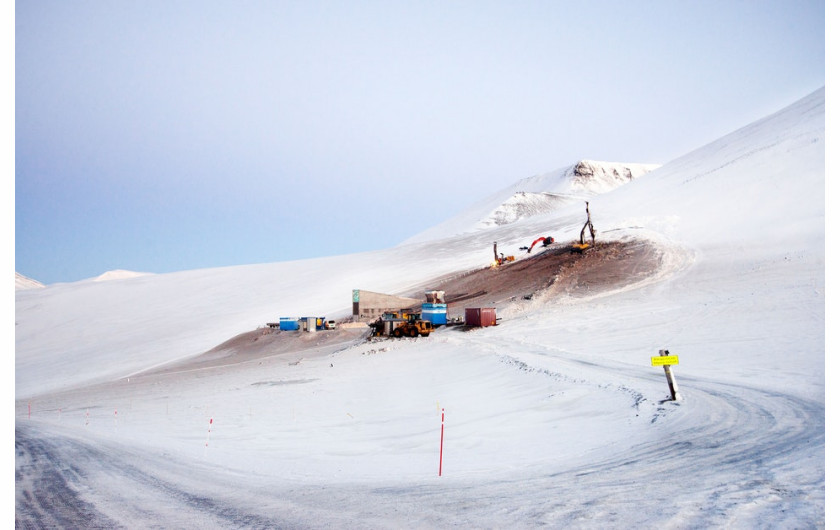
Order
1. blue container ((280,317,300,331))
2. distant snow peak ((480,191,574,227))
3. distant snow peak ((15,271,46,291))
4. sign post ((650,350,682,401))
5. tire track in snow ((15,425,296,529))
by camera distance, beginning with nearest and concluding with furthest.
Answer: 1. tire track in snow ((15,425,296,529))
2. sign post ((650,350,682,401))
3. blue container ((280,317,300,331))
4. distant snow peak ((480,191,574,227))
5. distant snow peak ((15,271,46,291))

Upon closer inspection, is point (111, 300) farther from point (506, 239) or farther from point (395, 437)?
point (395, 437)

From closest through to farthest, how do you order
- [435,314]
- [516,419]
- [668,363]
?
[668,363]
[516,419]
[435,314]

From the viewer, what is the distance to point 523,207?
167 metres

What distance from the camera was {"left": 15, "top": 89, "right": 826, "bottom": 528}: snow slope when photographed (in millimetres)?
7305

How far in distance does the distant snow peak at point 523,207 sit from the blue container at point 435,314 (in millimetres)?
121597

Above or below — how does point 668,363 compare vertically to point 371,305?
below

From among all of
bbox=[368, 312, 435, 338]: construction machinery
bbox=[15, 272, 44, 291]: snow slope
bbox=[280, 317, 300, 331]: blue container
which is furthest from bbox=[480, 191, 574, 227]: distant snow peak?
bbox=[15, 272, 44, 291]: snow slope

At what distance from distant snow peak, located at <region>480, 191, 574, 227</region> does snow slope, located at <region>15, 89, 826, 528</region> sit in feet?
363

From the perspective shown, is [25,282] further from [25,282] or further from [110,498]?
[110,498]

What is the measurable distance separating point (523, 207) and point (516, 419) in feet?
518

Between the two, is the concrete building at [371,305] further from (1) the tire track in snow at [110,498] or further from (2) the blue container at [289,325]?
(1) the tire track in snow at [110,498]

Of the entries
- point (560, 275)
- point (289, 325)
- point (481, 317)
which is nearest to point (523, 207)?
point (560, 275)

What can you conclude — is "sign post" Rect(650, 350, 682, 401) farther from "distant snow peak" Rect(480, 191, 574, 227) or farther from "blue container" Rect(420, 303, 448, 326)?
"distant snow peak" Rect(480, 191, 574, 227)

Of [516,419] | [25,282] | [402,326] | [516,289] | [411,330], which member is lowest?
[516,419]
